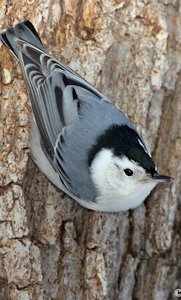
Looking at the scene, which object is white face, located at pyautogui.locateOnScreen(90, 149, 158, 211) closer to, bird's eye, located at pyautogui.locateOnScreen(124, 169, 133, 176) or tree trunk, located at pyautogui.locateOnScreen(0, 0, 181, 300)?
bird's eye, located at pyautogui.locateOnScreen(124, 169, 133, 176)

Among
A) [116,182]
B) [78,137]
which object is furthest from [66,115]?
[116,182]

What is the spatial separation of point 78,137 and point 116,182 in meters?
0.27

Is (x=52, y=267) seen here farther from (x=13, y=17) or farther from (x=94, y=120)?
(x=13, y=17)

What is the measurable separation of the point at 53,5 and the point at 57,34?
0.49 ft

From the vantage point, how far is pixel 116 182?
10.1 feet

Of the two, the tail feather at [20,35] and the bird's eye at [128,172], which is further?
the tail feather at [20,35]

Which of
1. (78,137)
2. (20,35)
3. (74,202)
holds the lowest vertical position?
(74,202)

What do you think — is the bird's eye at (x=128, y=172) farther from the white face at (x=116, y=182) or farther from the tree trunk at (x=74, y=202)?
the tree trunk at (x=74, y=202)

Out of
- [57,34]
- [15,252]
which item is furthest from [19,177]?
[57,34]

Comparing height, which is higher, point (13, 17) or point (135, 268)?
point (13, 17)

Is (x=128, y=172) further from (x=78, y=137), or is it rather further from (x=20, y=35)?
(x=20, y=35)

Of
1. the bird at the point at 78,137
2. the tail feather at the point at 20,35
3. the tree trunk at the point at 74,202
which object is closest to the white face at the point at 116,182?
the bird at the point at 78,137

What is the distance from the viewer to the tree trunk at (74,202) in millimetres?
3064

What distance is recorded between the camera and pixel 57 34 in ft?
11.0
